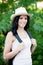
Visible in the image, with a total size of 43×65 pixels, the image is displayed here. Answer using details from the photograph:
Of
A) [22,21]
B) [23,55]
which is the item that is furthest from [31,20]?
[23,55]

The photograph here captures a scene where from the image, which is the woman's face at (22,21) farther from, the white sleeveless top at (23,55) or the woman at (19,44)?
the white sleeveless top at (23,55)

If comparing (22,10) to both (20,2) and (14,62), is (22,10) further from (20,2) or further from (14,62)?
(20,2)

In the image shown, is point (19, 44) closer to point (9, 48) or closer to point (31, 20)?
point (9, 48)

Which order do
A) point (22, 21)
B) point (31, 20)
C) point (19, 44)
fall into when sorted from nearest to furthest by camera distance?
point (19, 44)
point (22, 21)
point (31, 20)

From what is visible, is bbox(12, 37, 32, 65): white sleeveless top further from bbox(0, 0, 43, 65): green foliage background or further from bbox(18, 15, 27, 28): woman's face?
bbox(0, 0, 43, 65): green foliage background

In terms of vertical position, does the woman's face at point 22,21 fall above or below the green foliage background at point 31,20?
above

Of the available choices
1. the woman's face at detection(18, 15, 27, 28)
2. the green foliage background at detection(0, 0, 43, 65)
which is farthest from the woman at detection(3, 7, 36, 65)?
the green foliage background at detection(0, 0, 43, 65)

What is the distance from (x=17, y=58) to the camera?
3.80m

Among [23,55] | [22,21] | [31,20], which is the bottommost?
[31,20]

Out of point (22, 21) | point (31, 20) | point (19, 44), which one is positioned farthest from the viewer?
point (31, 20)

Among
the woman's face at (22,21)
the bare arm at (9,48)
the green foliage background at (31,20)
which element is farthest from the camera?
the green foliage background at (31,20)

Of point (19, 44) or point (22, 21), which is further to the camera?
point (22, 21)

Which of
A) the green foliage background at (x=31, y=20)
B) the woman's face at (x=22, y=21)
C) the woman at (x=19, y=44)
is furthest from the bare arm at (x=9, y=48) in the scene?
the green foliage background at (x=31, y=20)

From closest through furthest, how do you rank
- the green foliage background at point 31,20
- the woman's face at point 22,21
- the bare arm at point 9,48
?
the bare arm at point 9,48
the woman's face at point 22,21
the green foliage background at point 31,20
